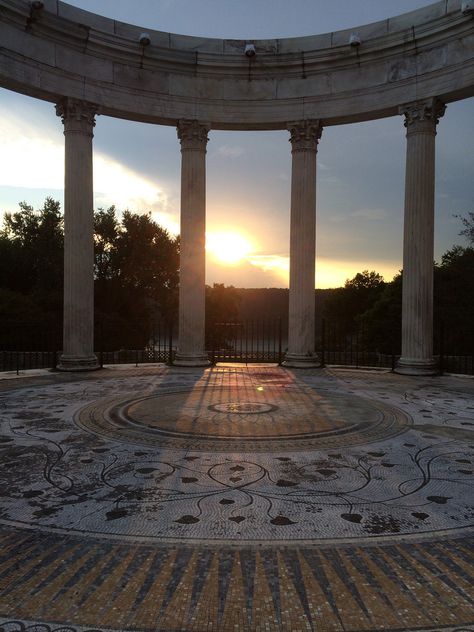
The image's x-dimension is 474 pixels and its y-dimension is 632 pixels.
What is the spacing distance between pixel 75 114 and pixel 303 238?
10195mm

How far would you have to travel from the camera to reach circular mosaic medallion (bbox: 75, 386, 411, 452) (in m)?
9.01

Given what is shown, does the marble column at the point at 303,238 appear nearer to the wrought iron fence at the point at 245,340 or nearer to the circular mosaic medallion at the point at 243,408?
the wrought iron fence at the point at 245,340

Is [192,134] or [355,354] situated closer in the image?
[192,134]

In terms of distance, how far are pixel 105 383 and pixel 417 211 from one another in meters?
13.0

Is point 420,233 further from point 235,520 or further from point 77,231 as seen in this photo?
point 235,520

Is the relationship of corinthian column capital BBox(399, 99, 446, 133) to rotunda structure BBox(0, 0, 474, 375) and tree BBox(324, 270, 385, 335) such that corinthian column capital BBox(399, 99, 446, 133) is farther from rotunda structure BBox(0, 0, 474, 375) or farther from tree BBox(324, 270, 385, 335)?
tree BBox(324, 270, 385, 335)

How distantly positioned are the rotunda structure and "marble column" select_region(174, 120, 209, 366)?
0.14 ft

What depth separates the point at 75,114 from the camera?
61.9 feet

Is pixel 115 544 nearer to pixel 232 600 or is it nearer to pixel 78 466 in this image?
pixel 232 600

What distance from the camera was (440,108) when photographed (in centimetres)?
1873

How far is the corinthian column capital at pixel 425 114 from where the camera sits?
18.5m

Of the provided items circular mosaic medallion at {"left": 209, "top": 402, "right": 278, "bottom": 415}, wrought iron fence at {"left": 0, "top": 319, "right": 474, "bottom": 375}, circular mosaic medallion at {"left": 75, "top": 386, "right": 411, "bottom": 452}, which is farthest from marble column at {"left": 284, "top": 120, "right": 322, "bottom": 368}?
circular mosaic medallion at {"left": 209, "top": 402, "right": 278, "bottom": 415}

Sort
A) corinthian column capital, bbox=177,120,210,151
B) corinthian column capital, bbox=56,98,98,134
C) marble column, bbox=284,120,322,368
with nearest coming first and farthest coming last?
corinthian column capital, bbox=56,98,98,134 < marble column, bbox=284,120,322,368 < corinthian column capital, bbox=177,120,210,151

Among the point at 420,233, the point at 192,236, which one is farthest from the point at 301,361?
the point at 192,236
